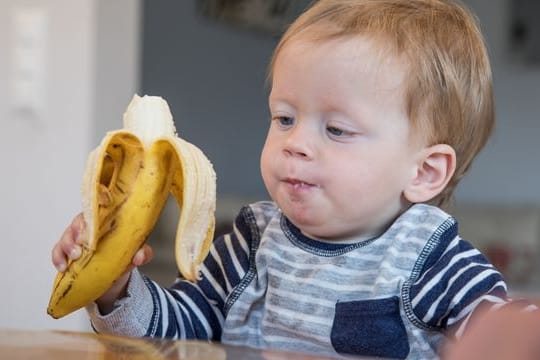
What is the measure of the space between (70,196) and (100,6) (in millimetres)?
393

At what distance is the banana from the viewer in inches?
33.8

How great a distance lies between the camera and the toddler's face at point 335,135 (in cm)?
102

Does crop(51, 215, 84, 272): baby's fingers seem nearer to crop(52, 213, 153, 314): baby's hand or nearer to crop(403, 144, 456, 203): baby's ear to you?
crop(52, 213, 153, 314): baby's hand

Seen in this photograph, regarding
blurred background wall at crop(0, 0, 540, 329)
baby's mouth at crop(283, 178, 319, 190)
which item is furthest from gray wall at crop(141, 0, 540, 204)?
baby's mouth at crop(283, 178, 319, 190)

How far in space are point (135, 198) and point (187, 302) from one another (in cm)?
28

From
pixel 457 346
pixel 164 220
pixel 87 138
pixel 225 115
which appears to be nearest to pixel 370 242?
pixel 457 346

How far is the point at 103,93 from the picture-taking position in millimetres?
2078

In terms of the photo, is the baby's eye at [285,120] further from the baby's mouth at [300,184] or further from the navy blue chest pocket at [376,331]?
the navy blue chest pocket at [376,331]

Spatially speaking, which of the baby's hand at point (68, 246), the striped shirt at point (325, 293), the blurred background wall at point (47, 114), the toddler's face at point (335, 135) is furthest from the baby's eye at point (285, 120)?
the blurred background wall at point (47, 114)

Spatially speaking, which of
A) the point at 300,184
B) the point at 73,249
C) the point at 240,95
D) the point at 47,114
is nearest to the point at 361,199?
the point at 300,184

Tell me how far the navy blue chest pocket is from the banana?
0.64 ft

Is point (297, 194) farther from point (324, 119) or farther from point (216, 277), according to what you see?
point (216, 277)

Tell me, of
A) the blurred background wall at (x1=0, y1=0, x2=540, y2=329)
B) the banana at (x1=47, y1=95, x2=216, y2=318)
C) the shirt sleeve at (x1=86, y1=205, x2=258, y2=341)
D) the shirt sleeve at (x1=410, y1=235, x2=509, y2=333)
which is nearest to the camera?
the banana at (x1=47, y1=95, x2=216, y2=318)

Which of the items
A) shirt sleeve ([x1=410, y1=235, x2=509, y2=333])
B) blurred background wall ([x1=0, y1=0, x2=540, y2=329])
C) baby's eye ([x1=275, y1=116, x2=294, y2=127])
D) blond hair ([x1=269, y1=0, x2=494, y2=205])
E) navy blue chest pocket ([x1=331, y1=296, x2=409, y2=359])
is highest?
blond hair ([x1=269, y1=0, x2=494, y2=205])
